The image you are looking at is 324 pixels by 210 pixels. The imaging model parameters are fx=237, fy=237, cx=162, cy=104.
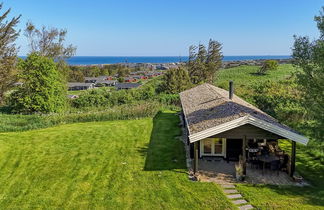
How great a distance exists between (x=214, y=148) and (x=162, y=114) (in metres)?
12.3

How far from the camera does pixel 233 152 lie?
42.3 feet

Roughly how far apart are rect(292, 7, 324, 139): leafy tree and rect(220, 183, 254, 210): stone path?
469 cm

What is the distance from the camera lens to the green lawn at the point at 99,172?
902cm

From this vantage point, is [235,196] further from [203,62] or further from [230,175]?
[203,62]

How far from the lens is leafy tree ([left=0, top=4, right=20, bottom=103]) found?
28.7 m

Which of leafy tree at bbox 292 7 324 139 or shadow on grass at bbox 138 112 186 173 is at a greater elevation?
leafy tree at bbox 292 7 324 139

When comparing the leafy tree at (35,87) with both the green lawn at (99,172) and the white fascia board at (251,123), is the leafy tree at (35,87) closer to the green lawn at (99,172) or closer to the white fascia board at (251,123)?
the green lawn at (99,172)

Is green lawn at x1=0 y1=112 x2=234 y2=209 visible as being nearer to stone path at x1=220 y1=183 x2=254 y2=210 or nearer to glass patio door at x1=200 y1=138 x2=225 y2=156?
stone path at x1=220 y1=183 x2=254 y2=210

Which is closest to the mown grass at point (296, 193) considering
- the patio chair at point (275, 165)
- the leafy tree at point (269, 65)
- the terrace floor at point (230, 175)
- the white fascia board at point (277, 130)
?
the terrace floor at point (230, 175)

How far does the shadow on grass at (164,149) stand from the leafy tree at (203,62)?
23183 millimetres

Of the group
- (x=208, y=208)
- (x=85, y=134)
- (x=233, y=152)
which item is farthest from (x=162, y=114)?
(x=208, y=208)

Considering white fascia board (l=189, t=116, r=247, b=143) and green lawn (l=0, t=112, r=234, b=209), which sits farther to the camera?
white fascia board (l=189, t=116, r=247, b=143)

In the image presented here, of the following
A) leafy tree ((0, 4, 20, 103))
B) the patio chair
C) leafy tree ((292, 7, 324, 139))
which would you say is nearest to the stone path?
the patio chair

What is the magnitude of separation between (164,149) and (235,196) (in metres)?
6.26
